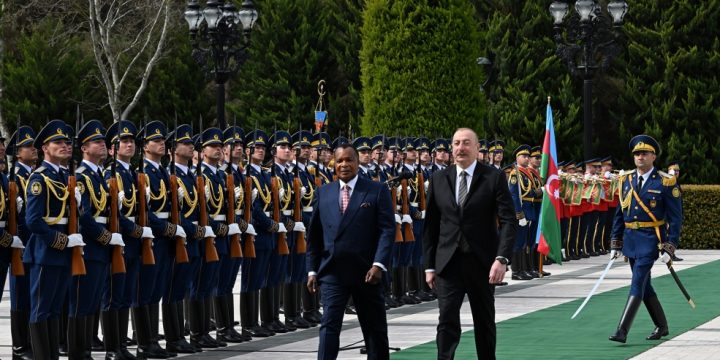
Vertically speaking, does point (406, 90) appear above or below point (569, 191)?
above

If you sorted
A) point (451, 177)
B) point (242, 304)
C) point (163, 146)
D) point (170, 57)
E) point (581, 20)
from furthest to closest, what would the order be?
point (170, 57)
point (581, 20)
point (242, 304)
point (163, 146)
point (451, 177)

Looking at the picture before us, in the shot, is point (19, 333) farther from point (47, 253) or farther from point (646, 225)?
point (646, 225)

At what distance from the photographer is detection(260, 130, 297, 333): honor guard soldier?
50.9 feet

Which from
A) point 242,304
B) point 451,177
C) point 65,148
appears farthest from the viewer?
point 242,304

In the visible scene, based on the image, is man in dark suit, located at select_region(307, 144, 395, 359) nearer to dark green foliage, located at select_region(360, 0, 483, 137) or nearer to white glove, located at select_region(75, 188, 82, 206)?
white glove, located at select_region(75, 188, 82, 206)

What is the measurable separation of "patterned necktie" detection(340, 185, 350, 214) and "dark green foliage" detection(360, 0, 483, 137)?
1990cm

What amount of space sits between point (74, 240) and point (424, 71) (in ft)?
67.1

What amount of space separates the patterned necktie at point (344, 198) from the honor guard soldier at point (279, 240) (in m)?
4.19

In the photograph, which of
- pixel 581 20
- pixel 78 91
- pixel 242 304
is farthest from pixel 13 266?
pixel 78 91

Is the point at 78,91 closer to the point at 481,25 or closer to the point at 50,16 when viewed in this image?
the point at 50,16

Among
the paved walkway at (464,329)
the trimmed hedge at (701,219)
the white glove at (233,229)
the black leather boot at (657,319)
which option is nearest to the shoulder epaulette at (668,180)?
the black leather boot at (657,319)

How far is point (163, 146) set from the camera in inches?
539

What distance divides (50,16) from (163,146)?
33162mm

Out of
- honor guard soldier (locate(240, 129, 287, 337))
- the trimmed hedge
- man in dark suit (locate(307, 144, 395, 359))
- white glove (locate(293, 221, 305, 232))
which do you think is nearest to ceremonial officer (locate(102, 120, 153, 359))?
honor guard soldier (locate(240, 129, 287, 337))
